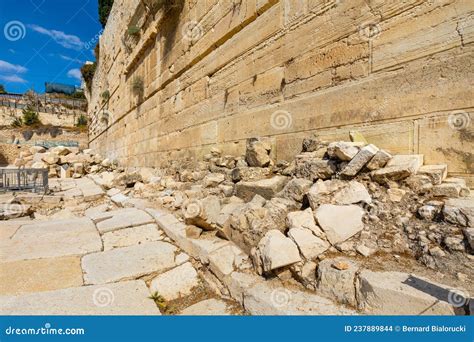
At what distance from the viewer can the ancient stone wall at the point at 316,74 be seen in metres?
2.14

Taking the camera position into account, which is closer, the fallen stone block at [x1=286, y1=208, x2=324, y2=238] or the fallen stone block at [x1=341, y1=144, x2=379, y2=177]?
the fallen stone block at [x1=286, y1=208, x2=324, y2=238]

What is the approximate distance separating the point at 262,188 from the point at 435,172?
1598 millimetres

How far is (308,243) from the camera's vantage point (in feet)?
5.88

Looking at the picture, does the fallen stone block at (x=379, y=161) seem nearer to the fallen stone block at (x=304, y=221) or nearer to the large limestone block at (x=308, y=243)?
the fallen stone block at (x=304, y=221)

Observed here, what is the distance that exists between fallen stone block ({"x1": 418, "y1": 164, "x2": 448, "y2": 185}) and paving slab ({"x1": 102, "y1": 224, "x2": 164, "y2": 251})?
2.66 metres

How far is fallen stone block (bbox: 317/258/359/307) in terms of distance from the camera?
150cm

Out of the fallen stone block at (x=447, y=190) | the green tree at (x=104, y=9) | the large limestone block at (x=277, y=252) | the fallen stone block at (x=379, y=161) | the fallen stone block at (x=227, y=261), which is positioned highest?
Result: the green tree at (x=104, y=9)

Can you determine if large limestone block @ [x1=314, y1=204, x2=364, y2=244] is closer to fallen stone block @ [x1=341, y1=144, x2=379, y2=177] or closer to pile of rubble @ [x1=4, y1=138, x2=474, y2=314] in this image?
pile of rubble @ [x1=4, y1=138, x2=474, y2=314]

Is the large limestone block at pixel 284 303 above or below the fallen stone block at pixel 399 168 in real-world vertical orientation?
below

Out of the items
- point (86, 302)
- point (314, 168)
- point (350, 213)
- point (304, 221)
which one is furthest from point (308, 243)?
point (86, 302)

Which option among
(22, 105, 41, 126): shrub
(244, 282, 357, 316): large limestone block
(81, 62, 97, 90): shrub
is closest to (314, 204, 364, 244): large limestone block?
(244, 282, 357, 316): large limestone block

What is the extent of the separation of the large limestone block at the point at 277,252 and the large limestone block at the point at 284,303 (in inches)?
5.9

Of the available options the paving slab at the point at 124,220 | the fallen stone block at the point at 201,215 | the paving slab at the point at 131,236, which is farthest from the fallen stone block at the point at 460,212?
the paving slab at the point at 124,220

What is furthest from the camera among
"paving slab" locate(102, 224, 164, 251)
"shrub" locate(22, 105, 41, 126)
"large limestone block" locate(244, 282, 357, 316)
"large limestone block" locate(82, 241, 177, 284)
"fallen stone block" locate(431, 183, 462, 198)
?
"shrub" locate(22, 105, 41, 126)
